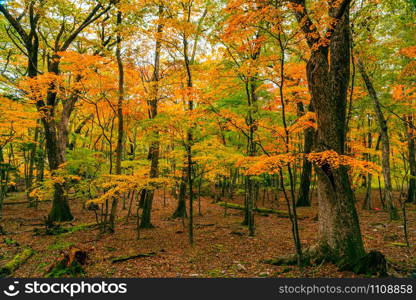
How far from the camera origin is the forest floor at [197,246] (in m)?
5.89

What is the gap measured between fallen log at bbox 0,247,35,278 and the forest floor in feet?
0.56

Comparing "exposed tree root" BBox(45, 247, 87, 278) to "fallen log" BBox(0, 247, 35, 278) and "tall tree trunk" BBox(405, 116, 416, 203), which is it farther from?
"tall tree trunk" BBox(405, 116, 416, 203)

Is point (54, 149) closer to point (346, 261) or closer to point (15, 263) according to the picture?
point (15, 263)

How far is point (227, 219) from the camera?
42.6 feet

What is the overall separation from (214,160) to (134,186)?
287 cm

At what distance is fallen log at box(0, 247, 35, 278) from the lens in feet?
19.8

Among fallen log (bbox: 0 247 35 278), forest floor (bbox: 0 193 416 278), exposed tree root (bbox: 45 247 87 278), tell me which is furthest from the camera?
fallen log (bbox: 0 247 35 278)

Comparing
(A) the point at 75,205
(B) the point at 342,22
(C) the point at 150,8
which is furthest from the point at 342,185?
(A) the point at 75,205

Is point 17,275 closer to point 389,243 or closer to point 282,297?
point 282,297

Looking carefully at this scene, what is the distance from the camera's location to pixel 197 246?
817cm

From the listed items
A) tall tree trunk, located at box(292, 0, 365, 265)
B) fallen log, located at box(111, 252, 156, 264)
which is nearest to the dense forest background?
tall tree trunk, located at box(292, 0, 365, 265)

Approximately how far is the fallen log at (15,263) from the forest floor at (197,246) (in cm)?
17

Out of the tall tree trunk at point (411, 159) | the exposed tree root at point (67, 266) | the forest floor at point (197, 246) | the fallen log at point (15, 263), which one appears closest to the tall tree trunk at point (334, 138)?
the forest floor at point (197, 246)

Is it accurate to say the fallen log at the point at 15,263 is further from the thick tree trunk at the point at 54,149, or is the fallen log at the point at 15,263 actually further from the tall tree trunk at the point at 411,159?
the tall tree trunk at the point at 411,159
